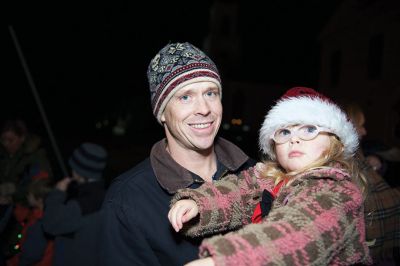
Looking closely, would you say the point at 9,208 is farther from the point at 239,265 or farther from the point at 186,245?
the point at 239,265

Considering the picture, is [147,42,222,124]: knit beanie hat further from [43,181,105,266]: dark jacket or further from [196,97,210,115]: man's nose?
[43,181,105,266]: dark jacket

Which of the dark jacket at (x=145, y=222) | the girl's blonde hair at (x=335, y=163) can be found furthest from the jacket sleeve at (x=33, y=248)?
the girl's blonde hair at (x=335, y=163)

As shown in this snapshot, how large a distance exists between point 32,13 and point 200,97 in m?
23.7

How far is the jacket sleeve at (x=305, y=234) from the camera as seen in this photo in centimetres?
131

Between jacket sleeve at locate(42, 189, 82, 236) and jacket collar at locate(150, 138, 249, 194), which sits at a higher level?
jacket collar at locate(150, 138, 249, 194)

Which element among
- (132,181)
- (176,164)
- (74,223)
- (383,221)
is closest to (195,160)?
(176,164)

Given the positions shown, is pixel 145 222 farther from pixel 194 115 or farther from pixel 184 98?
pixel 184 98

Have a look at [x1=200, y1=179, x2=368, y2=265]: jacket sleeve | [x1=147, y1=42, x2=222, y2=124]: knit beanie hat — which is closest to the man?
[x1=147, y1=42, x2=222, y2=124]: knit beanie hat

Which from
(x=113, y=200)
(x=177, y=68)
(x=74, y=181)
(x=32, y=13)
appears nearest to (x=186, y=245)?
(x=113, y=200)

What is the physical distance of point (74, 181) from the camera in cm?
412

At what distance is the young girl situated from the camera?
4.44 feet

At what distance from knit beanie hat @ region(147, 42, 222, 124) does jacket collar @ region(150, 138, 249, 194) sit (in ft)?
0.98

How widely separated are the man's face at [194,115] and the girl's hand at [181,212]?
2.12ft

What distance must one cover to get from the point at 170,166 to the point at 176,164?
0.05 metres
